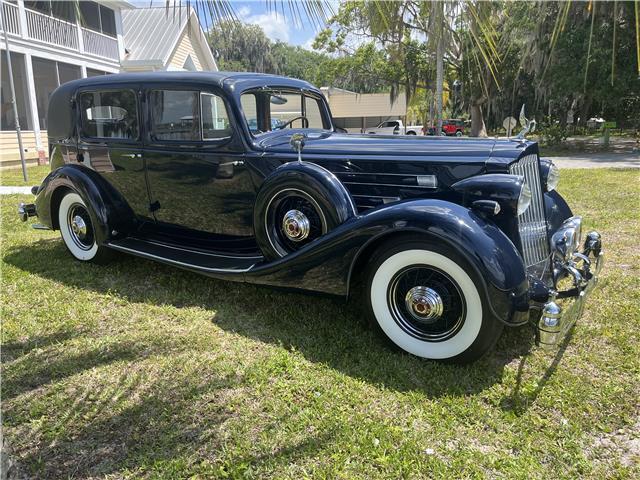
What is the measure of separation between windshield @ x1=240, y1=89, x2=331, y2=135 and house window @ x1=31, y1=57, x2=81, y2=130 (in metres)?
14.9

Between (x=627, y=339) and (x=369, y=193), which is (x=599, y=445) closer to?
(x=627, y=339)

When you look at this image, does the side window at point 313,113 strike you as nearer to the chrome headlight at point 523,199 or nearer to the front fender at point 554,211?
the front fender at point 554,211

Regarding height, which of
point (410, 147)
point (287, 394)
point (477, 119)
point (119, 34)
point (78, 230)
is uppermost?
point (119, 34)

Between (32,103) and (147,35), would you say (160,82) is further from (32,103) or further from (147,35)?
(147,35)

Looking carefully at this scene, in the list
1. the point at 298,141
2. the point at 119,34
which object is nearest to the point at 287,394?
the point at 298,141

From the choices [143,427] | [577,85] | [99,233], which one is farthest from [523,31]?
[143,427]

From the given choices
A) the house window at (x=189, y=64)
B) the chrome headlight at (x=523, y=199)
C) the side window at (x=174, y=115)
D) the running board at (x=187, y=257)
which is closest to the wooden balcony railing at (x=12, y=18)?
the house window at (x=189, y=64)

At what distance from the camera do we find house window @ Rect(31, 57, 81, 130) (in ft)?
54.0

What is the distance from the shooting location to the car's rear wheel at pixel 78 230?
189 inches

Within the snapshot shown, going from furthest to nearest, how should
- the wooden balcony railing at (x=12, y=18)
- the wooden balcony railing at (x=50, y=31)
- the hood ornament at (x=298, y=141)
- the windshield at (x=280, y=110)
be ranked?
the wooden balcony railing at (x=50, y=31), the wooden balcony railing at (x=12, y=18), the windshield at (x=280, y=110), the hood ornament at (x=298, y=141)

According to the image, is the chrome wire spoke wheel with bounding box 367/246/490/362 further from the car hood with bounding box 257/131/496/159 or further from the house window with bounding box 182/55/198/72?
the house window with bounding box 182/55/198/72

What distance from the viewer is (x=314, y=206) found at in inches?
136

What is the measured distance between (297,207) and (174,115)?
157 cm

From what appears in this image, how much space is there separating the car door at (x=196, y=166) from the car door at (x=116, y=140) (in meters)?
0.15
